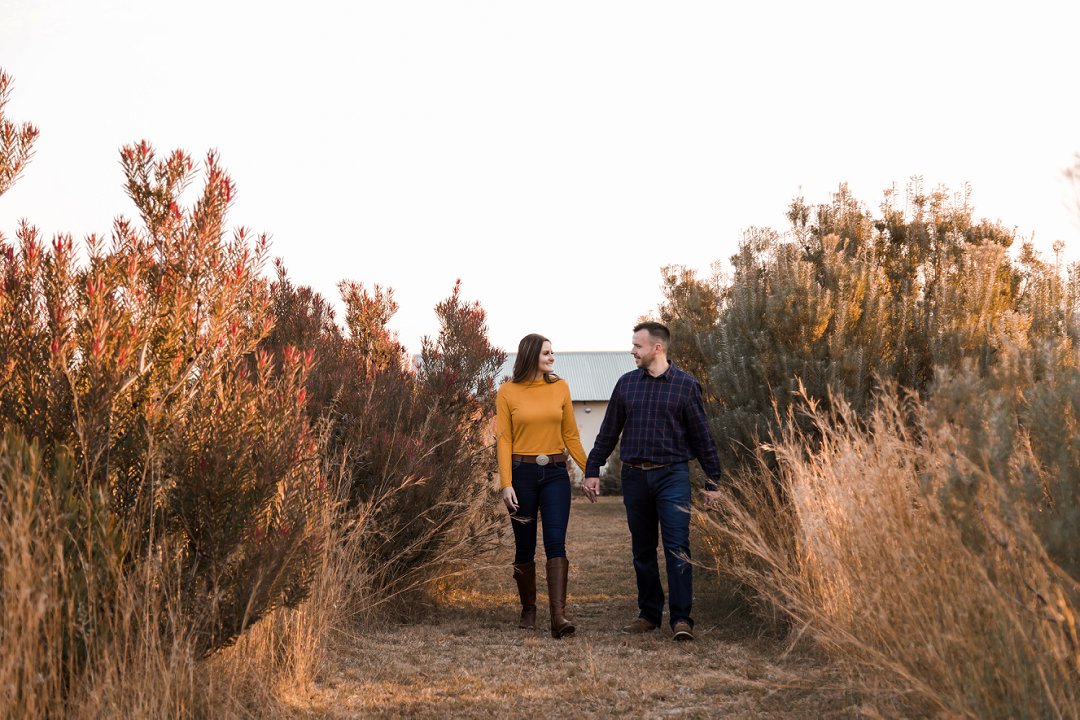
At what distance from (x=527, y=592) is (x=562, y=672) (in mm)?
1421

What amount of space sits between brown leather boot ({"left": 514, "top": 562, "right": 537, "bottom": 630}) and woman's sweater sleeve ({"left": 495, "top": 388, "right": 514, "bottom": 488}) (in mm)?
695

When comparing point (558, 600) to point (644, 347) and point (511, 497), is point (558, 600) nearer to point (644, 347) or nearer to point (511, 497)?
point (511, 497)

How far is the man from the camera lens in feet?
20.0

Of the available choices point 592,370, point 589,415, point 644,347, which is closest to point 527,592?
point 644,347

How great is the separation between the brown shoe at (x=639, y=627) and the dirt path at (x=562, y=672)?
8 centimetres

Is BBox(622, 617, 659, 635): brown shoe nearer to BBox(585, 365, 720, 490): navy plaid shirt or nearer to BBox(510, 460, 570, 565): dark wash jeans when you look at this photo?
BBox(510, 460, 570, 565): dark wash jeans

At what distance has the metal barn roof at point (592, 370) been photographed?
138ft

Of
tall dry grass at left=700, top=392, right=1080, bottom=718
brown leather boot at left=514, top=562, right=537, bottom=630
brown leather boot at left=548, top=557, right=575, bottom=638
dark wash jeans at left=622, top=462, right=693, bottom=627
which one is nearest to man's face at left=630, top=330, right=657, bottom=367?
dark wash jeans at left=622, top=462, right=693, bottom=627

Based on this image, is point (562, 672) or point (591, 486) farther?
point (591, 486)

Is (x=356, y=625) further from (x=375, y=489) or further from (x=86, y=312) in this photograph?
(x=86, y=312)

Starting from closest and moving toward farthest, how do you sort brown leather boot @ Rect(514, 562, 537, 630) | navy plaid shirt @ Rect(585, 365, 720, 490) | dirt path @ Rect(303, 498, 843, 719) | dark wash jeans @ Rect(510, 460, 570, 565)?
dirt path @ Rect(303, 498, 843, 719), navy plaid shirt @ Rect(585, 365, 720, 490), dark wash jeans @ Rect(510, 460, 570, 565), brown leather boot @ Rect(514, 562, 537, 630)

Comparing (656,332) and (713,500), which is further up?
(656,332)

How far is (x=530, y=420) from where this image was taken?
6.29 meters

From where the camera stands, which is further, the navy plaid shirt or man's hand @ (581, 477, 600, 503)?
man's hand @ (581, 477, 600, 503)
